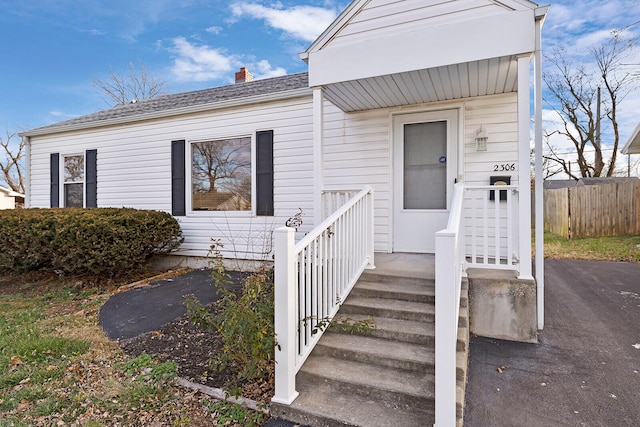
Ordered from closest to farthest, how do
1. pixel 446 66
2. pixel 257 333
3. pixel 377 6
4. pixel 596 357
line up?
pixel 257 333 < pixel 596 357 < pixel 446 66 < pixel 377 6

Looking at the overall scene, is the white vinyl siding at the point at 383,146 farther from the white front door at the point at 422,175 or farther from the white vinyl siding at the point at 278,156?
the white front door at the point at 422,175

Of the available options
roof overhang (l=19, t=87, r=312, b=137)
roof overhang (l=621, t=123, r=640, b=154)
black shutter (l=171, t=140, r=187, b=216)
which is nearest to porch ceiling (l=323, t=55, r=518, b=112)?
roof overhang (l=19, t=87, r=312, b=137)

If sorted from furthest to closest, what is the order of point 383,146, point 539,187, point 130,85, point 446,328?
point 130,85
point 383,146
point 539,187
point 446,328

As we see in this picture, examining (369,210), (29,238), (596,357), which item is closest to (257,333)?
(369,210)

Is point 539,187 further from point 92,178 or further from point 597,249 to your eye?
point 92,178

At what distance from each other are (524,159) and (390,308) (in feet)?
6.18

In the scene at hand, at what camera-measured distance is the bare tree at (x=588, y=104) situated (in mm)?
15756

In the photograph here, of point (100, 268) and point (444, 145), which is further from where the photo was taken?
point (100, 268)

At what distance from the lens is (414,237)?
482 centimetres

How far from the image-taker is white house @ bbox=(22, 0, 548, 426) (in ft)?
9.52

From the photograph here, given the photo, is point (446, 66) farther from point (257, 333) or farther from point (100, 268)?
point (100, 268)

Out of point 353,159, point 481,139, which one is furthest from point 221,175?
point 481,139

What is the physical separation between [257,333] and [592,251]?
8.78 m

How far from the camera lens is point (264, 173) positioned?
5.83 meters
